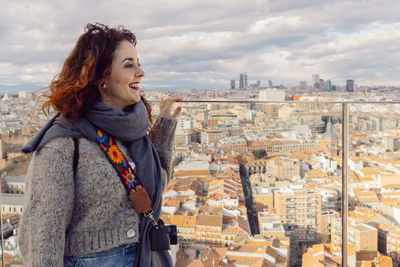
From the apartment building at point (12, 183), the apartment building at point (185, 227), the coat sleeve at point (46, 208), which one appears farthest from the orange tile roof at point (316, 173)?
the apartment building at point (12, 183)

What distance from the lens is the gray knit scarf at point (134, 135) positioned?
93 cm

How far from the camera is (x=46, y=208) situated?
833 mm

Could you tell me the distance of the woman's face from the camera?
1072 mm

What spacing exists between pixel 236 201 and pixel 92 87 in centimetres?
125

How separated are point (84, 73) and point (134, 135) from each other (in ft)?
0.76

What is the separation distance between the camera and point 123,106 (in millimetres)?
1146

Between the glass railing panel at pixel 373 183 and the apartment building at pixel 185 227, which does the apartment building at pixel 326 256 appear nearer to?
the glass railing panel at pixel 373 183

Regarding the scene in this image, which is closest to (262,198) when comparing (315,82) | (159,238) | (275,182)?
(275,182)

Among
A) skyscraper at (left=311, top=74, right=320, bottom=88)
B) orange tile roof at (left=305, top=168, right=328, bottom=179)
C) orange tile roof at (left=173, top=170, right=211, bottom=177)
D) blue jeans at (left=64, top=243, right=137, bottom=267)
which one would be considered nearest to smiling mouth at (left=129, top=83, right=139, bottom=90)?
blue jeans at (left=64, top=243, right=137, bottom=267)

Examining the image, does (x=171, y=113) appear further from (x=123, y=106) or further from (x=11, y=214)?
(x=11, y=214)

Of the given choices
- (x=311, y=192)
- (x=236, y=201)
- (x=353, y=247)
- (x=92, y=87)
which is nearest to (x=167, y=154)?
(x=92, y=87)

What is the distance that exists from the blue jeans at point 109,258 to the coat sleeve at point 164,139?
349 millimetres

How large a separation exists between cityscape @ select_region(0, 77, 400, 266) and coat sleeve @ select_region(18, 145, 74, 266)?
1.02 meters

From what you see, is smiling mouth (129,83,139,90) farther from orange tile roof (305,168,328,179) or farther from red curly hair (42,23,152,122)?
orange tile roof (305,168,328,179)
